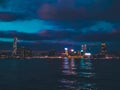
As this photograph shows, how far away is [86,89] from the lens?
270 ft

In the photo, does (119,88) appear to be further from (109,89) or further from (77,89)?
(77,89)

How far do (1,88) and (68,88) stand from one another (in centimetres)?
1677

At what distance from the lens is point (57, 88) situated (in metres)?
85.8

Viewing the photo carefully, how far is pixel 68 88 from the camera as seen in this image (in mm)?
83875

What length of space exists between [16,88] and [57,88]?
34.4 feet

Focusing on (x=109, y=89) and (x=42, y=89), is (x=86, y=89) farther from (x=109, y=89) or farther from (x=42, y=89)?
(x=42, y=89)

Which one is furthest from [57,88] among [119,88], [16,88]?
[119,88]

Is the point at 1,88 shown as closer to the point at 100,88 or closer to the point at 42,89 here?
the point at 42,89

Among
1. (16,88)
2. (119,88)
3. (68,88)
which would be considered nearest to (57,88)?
(68,88)

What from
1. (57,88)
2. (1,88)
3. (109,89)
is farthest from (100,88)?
(1,88)

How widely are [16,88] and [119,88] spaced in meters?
26.0

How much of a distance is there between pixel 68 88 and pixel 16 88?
13320mm

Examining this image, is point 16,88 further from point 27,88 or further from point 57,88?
point 57,88

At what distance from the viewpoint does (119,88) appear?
82.7m
